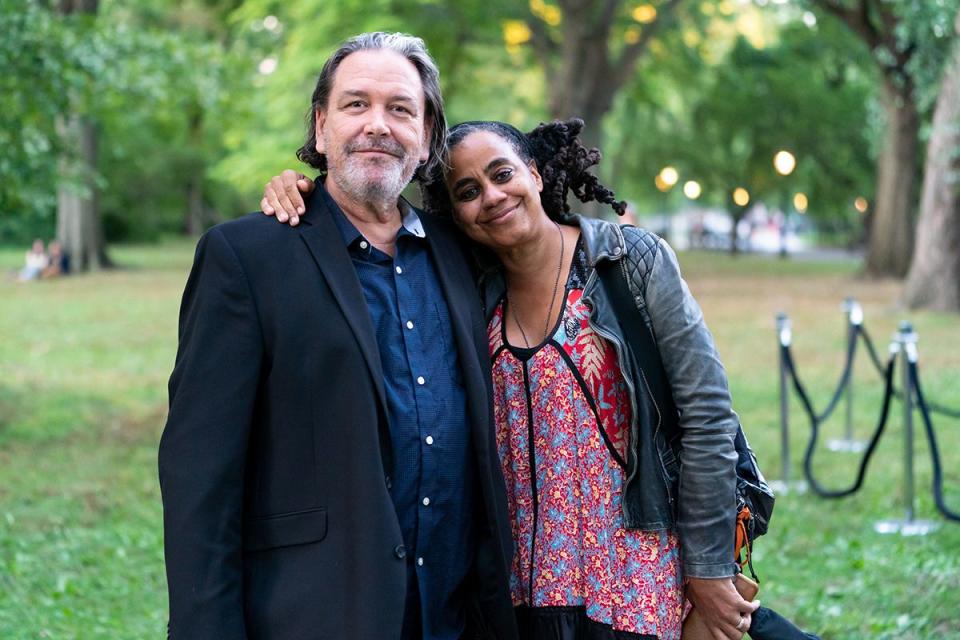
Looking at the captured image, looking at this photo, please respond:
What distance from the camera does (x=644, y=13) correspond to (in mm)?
25375

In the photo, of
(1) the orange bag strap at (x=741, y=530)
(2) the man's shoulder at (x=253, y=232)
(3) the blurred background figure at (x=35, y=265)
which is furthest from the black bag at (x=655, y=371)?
(3) the blurred background figure at (x=35, y=265)

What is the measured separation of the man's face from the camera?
112 inches

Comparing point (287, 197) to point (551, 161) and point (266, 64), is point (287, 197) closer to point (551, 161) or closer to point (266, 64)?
point (551, 161)

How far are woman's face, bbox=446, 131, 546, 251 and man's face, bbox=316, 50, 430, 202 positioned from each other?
21cm

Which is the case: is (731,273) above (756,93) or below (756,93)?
below

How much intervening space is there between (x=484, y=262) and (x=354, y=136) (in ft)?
1.95

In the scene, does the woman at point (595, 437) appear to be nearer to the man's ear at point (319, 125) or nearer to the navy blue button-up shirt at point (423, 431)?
the man's ear at point (319, 125)

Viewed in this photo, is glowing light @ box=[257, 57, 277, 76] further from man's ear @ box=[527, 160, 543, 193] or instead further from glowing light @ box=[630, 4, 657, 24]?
man's ear @ box=[527, 160, 543, 193]

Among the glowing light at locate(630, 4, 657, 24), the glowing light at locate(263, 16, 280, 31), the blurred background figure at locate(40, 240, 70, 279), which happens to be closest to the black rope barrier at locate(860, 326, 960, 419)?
the glowing light at locate(630, 4, 657, 24)

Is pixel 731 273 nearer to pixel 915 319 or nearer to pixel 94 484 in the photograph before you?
pixel 915 319

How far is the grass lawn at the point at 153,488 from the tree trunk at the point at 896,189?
7.53 m

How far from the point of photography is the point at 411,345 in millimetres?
2807

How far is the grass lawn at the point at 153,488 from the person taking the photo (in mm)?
5953

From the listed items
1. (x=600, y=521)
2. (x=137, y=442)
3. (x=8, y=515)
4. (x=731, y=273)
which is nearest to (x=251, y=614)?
(x=600, y=521)
